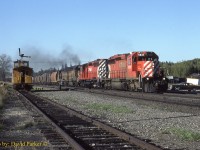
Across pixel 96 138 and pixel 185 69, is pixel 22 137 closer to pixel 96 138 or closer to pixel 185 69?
pixel 96 138

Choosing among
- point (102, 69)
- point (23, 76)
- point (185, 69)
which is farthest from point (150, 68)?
point (185, 69)

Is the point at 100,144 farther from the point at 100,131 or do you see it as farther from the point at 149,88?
the point at 149,88

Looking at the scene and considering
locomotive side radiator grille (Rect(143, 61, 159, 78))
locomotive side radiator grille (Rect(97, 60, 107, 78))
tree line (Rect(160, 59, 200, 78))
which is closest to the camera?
locomotive side radiator grille (Rect(143, 61, 159, 78))

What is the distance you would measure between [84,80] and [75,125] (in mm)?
45648

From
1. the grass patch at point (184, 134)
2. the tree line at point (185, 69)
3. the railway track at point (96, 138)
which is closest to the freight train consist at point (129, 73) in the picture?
the railway track at point (96, 138)

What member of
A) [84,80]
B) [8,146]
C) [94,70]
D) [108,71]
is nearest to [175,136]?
[8,146]

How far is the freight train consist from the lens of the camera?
102 feet

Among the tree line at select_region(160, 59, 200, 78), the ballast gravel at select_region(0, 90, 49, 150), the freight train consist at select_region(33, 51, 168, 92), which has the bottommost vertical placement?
the ballast gravel at select_region(0, 90, 49, 150)

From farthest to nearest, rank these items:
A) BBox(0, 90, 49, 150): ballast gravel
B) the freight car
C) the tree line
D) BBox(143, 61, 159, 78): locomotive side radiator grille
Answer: the tree line → the freight car → BBox(143, 61, 159, 78): locomotive side radiator grille → BBox(0, 90, 49, 150): ballast gravel

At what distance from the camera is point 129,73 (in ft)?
113

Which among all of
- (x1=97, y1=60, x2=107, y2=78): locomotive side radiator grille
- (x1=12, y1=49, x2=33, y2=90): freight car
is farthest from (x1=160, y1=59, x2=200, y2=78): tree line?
(x1=12, y1=49, x2=33, y2=90): freight car

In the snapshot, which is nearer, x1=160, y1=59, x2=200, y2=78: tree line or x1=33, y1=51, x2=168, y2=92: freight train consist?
x1=33, y1=51, x2=168, y2=92: freight train consist

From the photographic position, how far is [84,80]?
2250 inches

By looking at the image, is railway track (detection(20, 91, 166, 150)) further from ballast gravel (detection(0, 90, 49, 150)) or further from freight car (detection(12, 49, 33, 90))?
freight car (detection(12, 49, 33, 90))
